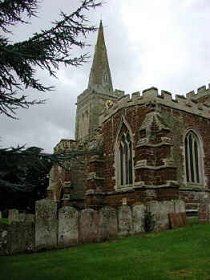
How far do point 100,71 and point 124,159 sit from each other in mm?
47298

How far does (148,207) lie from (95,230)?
238cm

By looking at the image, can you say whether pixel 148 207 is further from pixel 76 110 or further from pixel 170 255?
pixel 76 110

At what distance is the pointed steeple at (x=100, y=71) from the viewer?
69438mm

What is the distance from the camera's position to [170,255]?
10219 mm

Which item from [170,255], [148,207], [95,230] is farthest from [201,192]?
[170,255]

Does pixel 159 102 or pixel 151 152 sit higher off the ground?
pixel 159 102

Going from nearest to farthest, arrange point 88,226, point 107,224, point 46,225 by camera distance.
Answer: point 46,225, point 88,226, point 107,224

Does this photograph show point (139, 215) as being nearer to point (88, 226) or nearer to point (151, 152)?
point (88, 226)

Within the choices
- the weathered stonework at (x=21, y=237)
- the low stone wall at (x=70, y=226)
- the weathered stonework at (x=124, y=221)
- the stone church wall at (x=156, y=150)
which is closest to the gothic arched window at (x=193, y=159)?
the stone church wall at (x=156, y=150)

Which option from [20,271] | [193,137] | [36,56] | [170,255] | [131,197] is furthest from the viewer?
[193,137]

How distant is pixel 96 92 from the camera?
6819 cm

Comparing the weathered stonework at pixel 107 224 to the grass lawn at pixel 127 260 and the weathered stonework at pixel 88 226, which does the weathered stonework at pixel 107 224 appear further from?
the grass lawn at pixel 127 260

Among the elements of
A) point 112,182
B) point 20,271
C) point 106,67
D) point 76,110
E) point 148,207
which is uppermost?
point 106,67

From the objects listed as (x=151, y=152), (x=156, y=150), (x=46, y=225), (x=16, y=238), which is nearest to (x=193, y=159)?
(x=156, y=150)
